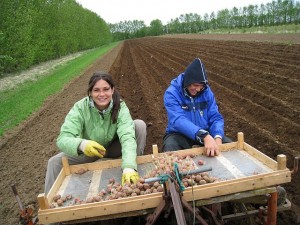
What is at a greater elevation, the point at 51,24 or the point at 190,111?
the point at 51,24

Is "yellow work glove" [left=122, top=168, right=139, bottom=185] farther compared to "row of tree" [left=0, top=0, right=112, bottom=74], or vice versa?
"row of tree" [left=0, top=0, right=112, bottom=74]

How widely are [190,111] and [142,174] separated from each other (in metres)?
1.31

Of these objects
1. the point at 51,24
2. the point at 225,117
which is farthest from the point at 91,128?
the point at 51,24

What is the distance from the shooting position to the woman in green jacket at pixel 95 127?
3.51 metres

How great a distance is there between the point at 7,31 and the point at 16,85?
3.53 m

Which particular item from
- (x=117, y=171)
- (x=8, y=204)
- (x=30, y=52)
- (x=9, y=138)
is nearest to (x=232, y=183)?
(x=117, y=171)

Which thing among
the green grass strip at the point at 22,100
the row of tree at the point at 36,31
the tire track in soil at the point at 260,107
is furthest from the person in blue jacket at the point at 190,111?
the row of tree at the point at 36,31

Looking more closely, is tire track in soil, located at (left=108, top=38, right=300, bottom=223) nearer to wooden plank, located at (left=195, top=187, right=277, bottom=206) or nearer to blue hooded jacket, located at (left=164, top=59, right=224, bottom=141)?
blue hooded jacket, located at (left=164, top=59, right=224, bottom=141)

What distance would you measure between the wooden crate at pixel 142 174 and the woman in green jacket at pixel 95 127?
21 centimetres

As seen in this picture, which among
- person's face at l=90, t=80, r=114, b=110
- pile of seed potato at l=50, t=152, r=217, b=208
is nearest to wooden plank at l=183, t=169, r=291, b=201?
pile of seed potato at l=50, t=152, r=217, b=208

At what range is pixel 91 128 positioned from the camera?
12.8ft

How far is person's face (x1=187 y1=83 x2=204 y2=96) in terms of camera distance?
410 cm

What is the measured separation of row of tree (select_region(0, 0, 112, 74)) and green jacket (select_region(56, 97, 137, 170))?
10.2 m

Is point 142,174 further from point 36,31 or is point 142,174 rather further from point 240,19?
point 240,19
